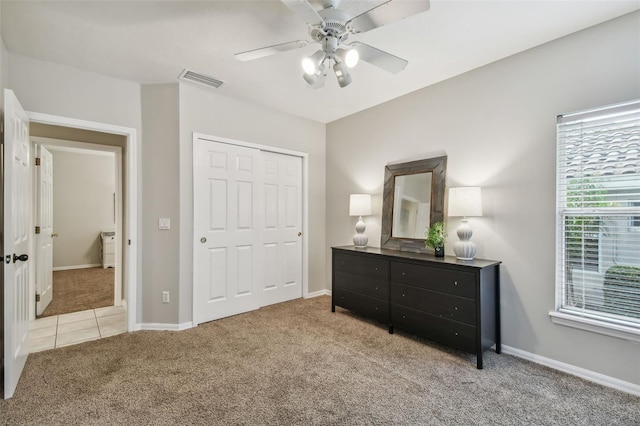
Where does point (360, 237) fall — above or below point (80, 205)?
below

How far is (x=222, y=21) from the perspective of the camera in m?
2.15

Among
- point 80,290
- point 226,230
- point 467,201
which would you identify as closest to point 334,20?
point 467,201

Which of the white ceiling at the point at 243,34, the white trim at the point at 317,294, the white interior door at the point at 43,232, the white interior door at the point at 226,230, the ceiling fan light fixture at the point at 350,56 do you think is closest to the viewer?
the ceiling fan light fixture at the point at 350,56

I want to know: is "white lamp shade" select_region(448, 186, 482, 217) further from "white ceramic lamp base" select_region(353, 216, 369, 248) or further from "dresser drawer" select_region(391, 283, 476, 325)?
"white ceramic lamp base" select_region(353, 216, 369, 248)

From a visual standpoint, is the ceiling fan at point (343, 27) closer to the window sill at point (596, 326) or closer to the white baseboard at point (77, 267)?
the window sill at point (596, 326)

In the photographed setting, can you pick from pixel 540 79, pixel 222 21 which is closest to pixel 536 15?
pixel 540 79

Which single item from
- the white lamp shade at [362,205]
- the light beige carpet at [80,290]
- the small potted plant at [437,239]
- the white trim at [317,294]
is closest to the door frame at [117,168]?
the light beige carpet at [80,290]

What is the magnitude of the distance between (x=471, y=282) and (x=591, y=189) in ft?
3.54

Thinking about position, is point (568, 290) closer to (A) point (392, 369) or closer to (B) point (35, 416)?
(A) point (392, 369)

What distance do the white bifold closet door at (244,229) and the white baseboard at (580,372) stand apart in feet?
8.59

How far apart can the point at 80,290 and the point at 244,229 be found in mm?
3158

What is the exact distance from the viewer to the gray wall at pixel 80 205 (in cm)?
643

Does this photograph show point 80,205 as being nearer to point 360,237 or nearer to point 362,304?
point 360,237

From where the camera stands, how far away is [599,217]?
87.0 inches
